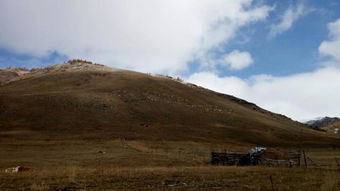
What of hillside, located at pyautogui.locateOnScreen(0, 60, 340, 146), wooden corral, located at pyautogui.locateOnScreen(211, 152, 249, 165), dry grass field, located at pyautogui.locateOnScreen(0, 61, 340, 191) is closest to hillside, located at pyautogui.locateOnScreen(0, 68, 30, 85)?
dry grass field, located at pyautogui.locateOnScreen(0, 61, 340, 191)

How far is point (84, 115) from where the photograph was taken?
291 ft

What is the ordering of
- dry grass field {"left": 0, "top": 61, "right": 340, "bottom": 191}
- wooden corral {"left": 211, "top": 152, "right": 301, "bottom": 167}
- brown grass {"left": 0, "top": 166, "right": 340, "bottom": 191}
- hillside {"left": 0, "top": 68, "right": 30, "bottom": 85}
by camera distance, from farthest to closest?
hillside {"left": 0, "top": 68, "right": 30, "bottom": 85} → wooden corral {"left": 211, "top": 152, "right": 301, "bottom": 167} → dry grass field {"left": 0, "top": 61, "right": 340, "bottom": 191} → brown grass {"left": 0, "top": 166, "right": 340, "bottom": 191}

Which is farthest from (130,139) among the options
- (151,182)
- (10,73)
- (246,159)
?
(10,73)

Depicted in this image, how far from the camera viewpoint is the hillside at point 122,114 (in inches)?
3061

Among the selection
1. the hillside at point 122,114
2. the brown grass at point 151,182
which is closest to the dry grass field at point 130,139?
the brown grass at point 151,182

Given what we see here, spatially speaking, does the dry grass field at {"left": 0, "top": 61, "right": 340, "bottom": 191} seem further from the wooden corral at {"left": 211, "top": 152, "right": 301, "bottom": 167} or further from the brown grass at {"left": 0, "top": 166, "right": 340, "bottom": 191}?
the wooden corral at {"left": 211, "top": 152, "right": 301, "bottom": 167}

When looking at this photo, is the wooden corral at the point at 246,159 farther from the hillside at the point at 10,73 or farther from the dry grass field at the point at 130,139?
the hillside at the point at 10,73

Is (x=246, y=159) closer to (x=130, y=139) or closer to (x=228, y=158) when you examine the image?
(x=228, y=158)

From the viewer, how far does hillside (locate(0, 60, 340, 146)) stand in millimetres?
77750

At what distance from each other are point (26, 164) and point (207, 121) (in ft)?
216

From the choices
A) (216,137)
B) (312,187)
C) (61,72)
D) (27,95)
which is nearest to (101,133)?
(216,137)

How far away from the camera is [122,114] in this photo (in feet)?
305

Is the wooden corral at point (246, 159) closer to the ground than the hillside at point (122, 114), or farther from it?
closer to the ground

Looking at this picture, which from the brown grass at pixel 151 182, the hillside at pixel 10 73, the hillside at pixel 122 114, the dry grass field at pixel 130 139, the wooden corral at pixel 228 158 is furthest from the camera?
the hillside at pixel 10 73
